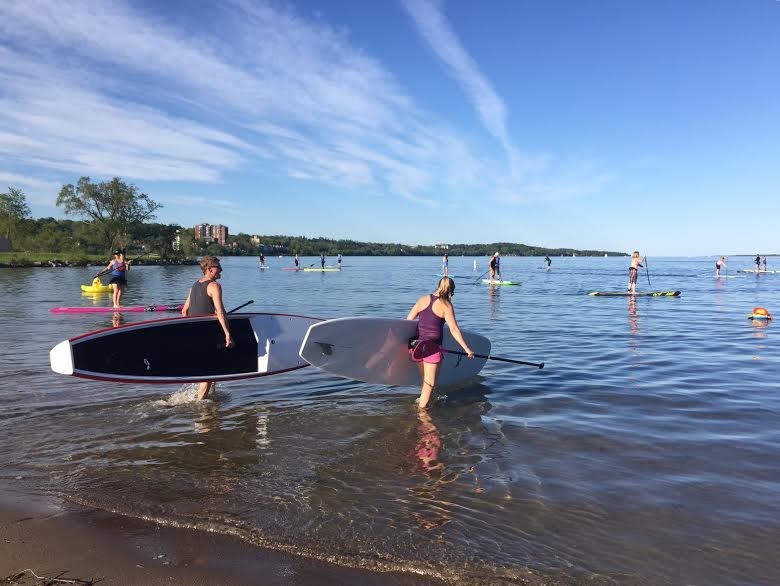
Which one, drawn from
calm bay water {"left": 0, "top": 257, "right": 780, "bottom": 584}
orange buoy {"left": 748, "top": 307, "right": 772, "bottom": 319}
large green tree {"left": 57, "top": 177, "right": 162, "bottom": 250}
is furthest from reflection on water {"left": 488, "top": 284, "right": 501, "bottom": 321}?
large green tree {"left": 57, "top": 177, "right": 162, "bottom": 250}

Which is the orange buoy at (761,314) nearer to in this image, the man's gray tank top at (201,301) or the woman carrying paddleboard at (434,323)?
the woman carrying paddleboard at (434,323)

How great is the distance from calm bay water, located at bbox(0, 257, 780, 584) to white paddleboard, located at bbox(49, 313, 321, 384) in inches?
17.2

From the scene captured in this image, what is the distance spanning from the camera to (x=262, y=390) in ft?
28.4

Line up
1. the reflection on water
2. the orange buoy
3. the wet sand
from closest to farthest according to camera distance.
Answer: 1. the wet sand
2. the orange buoy
3. the reflection on water

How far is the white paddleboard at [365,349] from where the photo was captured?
760 cm

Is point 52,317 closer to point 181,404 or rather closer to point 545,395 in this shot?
point 181,404

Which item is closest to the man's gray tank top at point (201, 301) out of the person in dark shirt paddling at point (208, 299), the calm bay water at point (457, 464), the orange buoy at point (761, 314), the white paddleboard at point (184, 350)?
the person in dark shirt paddling at point (208, 299)

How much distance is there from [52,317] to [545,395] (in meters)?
16.2

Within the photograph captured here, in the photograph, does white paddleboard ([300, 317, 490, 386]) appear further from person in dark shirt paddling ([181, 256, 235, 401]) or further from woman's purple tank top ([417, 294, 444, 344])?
person in dark shirt paddling ([181, 256, 235, 401])

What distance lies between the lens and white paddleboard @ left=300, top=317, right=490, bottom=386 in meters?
7.60

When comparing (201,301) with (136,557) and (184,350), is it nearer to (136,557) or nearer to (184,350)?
(184,350)

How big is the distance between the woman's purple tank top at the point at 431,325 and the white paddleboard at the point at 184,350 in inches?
92.0

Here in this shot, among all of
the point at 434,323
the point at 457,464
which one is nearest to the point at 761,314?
the point at 434,323

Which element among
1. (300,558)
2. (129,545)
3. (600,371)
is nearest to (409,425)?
(300,558)
